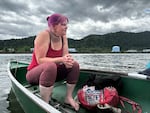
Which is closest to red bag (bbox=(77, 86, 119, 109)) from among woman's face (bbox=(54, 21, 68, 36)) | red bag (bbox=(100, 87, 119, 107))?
red bag (bbox=(100, 87, 119, 107))

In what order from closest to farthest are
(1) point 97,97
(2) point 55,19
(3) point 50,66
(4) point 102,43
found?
(3) point 50,66, (2) point 55,19, (1) point 97,97, (4) point 102,43

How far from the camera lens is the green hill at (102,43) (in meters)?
94.4

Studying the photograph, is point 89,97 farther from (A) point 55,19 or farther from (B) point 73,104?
(A) point 55,19

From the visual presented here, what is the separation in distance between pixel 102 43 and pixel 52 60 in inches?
4513

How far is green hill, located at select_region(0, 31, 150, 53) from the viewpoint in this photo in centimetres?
9444

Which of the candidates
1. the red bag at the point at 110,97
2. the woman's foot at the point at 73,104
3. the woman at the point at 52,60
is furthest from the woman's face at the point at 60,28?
the red bag at the point at 110,97

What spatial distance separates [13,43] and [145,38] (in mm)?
64343

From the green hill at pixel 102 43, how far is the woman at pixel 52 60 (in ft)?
287

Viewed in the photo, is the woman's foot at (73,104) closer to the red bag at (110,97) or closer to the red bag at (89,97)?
the red bag at (89,97)

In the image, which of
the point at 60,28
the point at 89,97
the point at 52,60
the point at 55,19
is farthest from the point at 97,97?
the point at 55,19

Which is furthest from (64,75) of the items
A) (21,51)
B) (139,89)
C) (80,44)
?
(80,44)

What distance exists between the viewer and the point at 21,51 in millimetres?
91938

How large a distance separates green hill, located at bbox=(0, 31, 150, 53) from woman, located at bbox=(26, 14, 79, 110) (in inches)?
3443

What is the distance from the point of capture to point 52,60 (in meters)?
2.94
